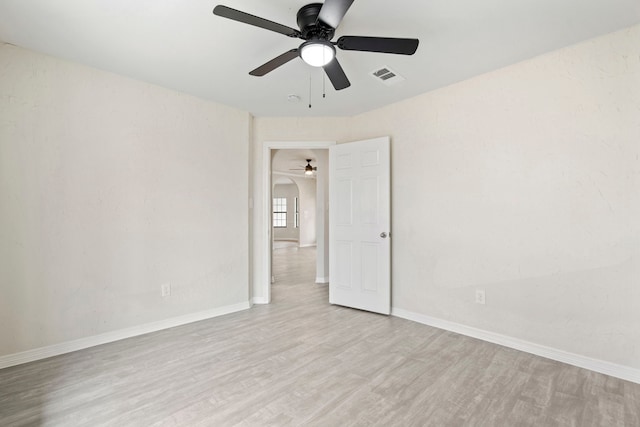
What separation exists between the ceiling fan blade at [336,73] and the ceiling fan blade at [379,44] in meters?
0.22

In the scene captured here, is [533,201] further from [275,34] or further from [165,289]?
[165,289]

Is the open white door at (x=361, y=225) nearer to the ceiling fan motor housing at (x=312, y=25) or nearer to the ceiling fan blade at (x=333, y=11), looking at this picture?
the ceiling fan motor housing at (x=312, y=25)

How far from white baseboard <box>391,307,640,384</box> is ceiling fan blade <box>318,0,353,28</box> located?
295cm

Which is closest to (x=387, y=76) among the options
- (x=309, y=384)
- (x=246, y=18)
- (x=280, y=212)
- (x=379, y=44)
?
(x=379, y=44)

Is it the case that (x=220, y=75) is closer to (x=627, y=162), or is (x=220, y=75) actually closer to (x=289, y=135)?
(x=289, y=135)

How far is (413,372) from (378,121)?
288cm

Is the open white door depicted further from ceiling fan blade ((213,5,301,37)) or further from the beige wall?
ceiling fan blade ((213,5,301,37))

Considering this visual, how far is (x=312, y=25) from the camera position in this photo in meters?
1.96

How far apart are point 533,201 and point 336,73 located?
2021mm

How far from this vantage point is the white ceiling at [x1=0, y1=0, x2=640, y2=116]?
200 centimetres

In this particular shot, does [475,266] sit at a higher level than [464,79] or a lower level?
lower

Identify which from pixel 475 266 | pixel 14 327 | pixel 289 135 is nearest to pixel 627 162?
pixel 475 266

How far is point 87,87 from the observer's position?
9.29 ft

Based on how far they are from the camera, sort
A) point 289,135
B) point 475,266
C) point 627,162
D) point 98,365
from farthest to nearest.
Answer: point 289,135 → point 475,266 → point 98,365 → point 627,162
